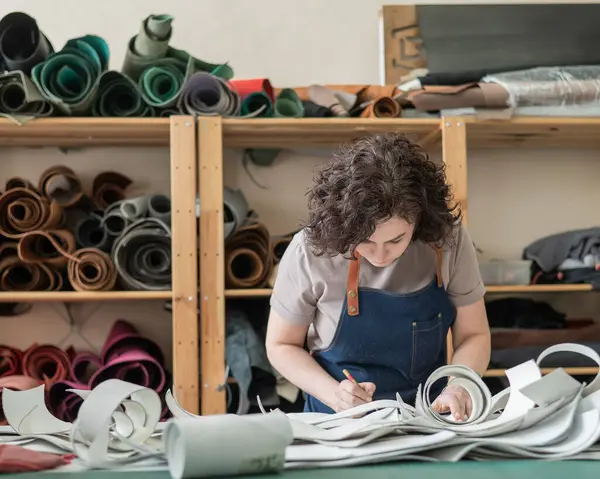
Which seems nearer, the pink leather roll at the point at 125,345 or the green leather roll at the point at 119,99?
the green leather roll at the point at 119,99

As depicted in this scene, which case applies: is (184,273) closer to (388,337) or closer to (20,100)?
(20,100)

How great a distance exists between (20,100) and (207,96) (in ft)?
1.97

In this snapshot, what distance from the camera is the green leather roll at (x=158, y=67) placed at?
95.9 inches

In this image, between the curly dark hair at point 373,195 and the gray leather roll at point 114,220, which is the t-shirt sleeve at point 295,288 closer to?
the curly dark hair at point 373,195

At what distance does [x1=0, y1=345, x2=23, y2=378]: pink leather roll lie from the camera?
8.52ft

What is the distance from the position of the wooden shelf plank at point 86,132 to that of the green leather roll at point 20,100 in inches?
1.2

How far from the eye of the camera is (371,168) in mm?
1434

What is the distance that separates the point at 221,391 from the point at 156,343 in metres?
0.46

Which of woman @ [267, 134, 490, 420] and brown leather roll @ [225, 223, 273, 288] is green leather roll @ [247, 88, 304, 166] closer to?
brown leather roll @ [225, 223, 273, 288]

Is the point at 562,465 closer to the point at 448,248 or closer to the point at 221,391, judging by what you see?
the point at 448,248

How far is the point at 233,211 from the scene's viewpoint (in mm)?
2590

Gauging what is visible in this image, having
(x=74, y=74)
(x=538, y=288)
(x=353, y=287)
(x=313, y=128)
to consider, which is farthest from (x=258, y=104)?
(x=538, y=288)

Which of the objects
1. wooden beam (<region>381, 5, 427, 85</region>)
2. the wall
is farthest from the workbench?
wooden beam (<region>381, 5, 427, 85</region>)

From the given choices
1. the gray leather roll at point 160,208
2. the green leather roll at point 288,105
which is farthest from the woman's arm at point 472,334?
the gray leather roll at point 160,208
